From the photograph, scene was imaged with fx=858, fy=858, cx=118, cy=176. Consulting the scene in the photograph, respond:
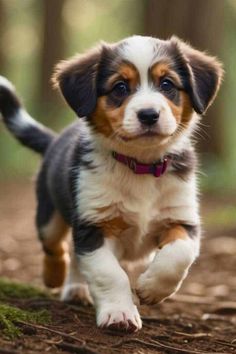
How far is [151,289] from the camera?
484 cm

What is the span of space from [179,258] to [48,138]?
247 centimetres

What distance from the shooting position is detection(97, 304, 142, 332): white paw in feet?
15.3

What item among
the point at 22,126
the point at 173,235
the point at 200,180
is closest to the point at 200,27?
the point at 22,126

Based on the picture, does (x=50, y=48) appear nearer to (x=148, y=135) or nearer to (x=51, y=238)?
(x=51, y=238)

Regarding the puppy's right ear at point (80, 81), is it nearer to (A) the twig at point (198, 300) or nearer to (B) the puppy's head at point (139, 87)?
(B) the puppy's head at point (139, 87)

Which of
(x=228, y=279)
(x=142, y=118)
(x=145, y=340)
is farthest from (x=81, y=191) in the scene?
(x=228, y=279)

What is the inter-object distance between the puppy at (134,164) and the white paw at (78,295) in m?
0.53

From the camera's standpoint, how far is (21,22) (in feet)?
101

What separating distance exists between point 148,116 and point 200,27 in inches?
405

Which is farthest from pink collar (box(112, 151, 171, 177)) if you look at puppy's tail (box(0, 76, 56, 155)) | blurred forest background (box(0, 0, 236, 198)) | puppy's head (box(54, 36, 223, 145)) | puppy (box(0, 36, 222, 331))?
puppy's tail (box(0, 76, 56, 155))

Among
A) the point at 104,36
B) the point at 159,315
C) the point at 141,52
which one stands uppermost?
the point at 141,52

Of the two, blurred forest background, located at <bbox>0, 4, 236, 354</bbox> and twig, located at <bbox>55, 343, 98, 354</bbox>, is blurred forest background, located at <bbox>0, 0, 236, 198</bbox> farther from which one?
twig, located at <bbox>55, 343, 98, 354</bbox>

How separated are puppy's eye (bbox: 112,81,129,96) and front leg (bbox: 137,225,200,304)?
0.94 metres

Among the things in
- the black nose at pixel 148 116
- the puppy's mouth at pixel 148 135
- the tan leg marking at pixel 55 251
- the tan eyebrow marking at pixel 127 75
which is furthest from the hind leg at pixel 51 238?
the black nose at pixel 148 116
